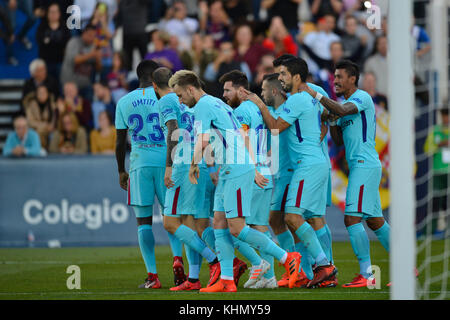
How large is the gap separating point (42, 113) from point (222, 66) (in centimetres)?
358

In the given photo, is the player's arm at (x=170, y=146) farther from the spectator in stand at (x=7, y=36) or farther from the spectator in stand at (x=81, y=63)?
the spectator in stand at (x=7, y=36)

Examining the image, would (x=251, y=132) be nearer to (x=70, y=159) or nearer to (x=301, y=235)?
(x=301, y=235)

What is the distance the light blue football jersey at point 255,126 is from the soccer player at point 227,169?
1.68 ft

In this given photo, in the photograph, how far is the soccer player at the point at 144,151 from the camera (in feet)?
28.8

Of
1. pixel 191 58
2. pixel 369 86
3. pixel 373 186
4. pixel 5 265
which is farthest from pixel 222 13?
pixel 373 186

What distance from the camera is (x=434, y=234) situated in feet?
44.9

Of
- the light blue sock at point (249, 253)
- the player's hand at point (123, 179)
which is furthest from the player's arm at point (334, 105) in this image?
the player's hand at point (123, 179)

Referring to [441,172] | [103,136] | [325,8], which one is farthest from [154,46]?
[441,172]

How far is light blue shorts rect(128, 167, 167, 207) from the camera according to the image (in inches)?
344

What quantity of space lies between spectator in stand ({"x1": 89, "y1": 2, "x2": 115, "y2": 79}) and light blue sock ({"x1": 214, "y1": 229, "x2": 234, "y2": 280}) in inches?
346

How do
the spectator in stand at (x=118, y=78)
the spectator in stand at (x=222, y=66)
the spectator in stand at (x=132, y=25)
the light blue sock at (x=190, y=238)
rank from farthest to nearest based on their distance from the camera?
the spectator in stand at (x=132, y=25)
the spectator in stand at (x=118, y=78)
the spectator in stand at (x=222, y=66)
the light blue sock at (x=190, y=238)

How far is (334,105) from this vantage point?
8.31 m

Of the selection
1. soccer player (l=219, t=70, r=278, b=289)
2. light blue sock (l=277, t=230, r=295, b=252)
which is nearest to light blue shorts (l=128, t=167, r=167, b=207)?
soccer player (l=219, t=70, r=278, b=289)

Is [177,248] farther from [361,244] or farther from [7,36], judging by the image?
[7,36]
